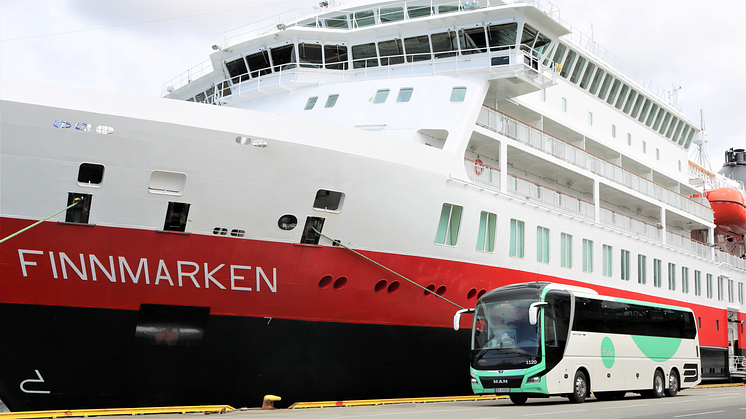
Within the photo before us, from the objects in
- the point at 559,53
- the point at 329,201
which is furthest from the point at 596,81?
the point at 329,201

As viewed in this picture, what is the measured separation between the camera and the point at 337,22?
68.3ft

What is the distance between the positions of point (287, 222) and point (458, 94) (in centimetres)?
681

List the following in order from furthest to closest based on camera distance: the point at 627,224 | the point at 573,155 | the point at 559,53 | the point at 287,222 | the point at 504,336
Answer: the point at 627,224 → the point at 559,53 → the point at 573,155 → the point at 504,336 → the point at 287,222

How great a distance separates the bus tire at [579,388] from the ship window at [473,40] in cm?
912

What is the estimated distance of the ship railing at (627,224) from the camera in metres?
23.8

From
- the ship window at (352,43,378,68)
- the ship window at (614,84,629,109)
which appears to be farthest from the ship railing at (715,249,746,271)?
the ship window at (352,43,378,68)

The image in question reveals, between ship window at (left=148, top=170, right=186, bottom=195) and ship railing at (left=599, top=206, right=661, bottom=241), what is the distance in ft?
50.6

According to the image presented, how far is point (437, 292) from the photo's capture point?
1650 cm

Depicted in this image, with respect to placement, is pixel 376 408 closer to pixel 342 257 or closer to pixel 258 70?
pixel 342 257

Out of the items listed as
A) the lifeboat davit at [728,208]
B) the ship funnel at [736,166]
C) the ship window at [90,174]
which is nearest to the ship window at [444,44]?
the ship window at [90,174]

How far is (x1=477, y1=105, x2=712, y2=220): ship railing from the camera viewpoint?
19.3 metres

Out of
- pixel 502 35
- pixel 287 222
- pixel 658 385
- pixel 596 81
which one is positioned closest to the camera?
pixel 287 222

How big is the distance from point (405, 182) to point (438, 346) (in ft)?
13.6

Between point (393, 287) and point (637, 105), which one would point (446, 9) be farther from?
point (637, 105)
